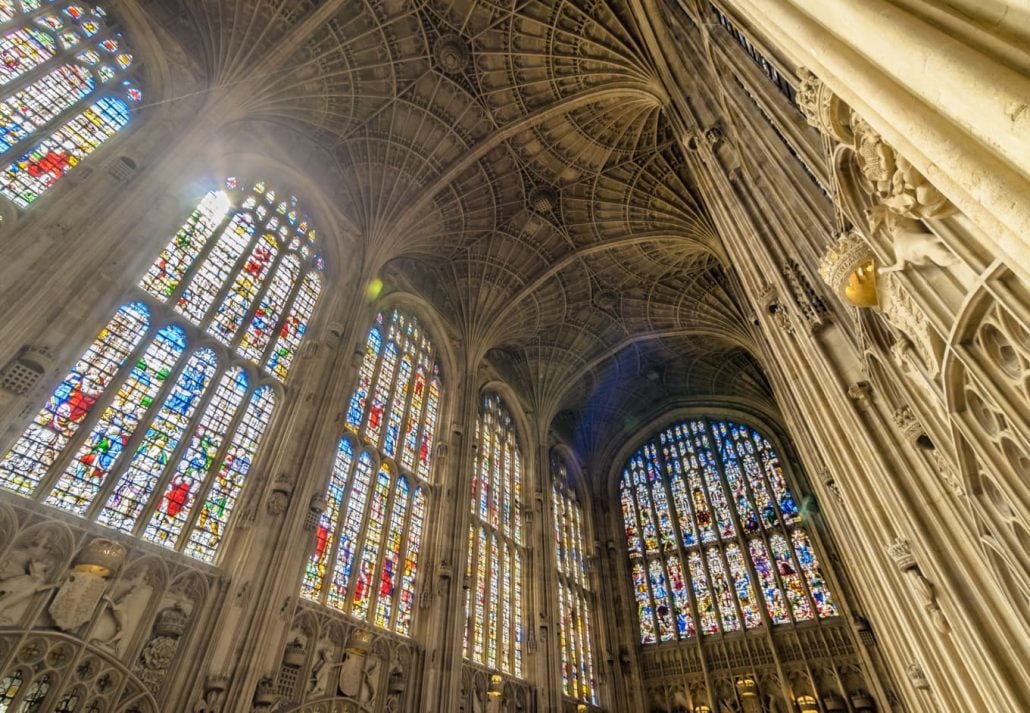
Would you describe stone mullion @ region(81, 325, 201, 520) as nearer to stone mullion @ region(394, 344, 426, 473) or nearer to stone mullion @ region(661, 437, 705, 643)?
stone mullion @ region(394, 344, 426, 473)

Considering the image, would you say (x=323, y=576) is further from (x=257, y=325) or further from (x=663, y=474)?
(x=663, y=474)

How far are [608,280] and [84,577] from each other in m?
18.7

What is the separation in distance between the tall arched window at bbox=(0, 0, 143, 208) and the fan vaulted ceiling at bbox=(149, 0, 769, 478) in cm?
193

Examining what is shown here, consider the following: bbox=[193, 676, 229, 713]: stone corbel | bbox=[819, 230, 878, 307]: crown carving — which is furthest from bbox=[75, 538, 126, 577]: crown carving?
bbox=[819, 230, 878, 307]: crown carving

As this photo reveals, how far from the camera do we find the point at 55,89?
9828 millimetres

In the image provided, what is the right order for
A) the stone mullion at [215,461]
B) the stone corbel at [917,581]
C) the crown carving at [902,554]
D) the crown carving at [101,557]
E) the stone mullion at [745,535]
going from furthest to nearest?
the stone mullion at [745,535]
the stone mullion at [215,461]
the crown carving at [101,557]
the crown carving at [902,554]
the stone corbel at [917,581]

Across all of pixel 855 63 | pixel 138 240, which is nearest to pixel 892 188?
pixel 855 63

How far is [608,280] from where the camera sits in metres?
21.8

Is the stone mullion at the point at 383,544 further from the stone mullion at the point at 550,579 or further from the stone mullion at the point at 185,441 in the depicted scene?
the stone mullion at the point at 550,579

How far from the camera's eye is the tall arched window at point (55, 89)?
346 inches

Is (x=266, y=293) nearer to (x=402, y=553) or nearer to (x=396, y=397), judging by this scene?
(x=396, y=397)

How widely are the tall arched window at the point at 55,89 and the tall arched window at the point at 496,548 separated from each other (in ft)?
44.7

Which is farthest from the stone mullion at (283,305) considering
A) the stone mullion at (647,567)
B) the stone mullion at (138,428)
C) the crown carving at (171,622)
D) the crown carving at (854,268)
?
the stone mullion at (647,567)

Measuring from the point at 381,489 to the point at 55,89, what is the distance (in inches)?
439
